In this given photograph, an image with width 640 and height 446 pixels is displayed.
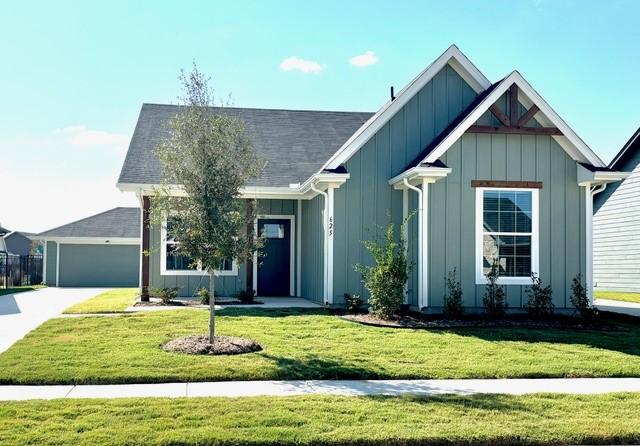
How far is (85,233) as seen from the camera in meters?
30.5

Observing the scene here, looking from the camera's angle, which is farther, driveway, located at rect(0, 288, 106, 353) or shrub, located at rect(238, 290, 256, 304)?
shrub, located at rect(238, 290, 256, 304)

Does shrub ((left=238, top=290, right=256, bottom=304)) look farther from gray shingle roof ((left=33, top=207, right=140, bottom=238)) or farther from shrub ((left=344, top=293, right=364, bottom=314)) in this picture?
gray shingle roof ((left=33, top=207, right=140, bottom=238))

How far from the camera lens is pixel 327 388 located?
777 cm

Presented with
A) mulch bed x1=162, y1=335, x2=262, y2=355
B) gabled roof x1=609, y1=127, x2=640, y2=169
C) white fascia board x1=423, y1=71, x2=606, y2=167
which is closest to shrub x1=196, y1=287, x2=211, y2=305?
mulch bed x1=162, y1=335, x2=262, y2=355

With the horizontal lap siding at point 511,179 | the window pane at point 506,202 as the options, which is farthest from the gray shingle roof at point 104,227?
the window pane at point 506,202

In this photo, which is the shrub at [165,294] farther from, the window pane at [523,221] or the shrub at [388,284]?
the window pane at [523,221]

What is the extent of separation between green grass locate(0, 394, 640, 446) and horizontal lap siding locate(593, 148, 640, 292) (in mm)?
18008

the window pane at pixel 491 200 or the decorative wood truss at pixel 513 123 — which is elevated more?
the decorative wood truss at pixel 513 123

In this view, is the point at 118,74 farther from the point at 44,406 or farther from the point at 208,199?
the point at 44,406

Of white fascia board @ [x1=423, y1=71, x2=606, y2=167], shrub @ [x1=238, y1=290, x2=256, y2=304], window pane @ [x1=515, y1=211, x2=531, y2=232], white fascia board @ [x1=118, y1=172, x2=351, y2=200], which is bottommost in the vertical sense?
shrub @ [x1=238, y1=290, x2=256, y2=304]

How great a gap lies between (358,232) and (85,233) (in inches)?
753

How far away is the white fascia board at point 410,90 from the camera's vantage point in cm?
1531

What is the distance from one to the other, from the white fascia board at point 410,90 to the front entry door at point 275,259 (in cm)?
435

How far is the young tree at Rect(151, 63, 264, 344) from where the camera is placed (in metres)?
10.1
